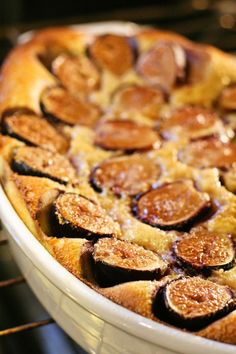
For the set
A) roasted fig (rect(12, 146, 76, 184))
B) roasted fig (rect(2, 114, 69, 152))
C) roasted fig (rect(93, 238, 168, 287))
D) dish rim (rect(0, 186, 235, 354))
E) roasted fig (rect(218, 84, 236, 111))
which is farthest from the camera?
roasted fig (rect(218, 84, 236, 111))

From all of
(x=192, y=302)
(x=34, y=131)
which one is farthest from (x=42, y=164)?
(x=192, y=302)

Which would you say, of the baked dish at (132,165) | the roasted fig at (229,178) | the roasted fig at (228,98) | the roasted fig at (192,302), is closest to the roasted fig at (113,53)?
the baked dish at (132,165)

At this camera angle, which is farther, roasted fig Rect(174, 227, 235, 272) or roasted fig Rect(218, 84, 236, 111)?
roasted fig Rect(218, 84, 236, 111)

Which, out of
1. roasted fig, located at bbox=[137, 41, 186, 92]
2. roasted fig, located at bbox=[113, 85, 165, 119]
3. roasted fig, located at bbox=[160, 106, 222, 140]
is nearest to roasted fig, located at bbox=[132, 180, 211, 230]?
roasted fig, located at bbox=[160, 106, 222, 140]

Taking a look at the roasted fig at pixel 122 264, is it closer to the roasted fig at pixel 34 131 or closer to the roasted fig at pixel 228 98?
the roasted fig at pixel 34 131

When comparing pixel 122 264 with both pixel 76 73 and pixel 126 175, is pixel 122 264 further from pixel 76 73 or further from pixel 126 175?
pixel 76 73

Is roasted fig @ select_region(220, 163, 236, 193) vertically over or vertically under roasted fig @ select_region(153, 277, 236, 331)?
under

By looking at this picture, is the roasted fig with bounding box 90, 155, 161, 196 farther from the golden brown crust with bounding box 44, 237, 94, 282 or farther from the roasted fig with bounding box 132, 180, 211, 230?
the golden brown crust with bounding box 44, 237, 94, 282
